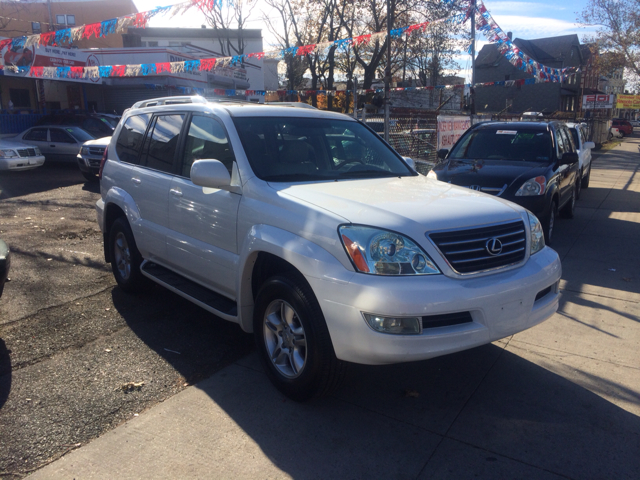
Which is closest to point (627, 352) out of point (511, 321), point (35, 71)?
point (511, 321)

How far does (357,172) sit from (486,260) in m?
1.43

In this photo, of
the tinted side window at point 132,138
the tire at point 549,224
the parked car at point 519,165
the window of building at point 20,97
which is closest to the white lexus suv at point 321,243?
the tinted side window at point 132,138

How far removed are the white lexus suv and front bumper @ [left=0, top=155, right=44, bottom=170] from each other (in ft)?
36.0

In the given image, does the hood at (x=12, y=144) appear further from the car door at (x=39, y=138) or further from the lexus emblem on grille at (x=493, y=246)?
the lexus emblem on grille at (x=493, y=246)

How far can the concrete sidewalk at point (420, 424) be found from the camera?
Result: 294 centimetres

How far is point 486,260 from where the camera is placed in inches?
133

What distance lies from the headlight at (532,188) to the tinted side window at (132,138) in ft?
16.3

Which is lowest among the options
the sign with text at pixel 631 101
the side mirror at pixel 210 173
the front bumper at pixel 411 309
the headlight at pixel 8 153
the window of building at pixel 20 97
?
the front bumper at pixel 411 309

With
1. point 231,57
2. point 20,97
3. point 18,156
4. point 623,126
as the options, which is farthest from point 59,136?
point 623,126

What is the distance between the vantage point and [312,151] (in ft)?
14.4

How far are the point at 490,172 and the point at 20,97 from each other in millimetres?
21852

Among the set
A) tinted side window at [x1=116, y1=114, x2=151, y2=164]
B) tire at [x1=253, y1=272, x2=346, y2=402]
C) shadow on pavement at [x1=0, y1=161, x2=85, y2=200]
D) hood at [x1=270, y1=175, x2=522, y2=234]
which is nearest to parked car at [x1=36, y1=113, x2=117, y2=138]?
shadow on pavement at [x1=0, y1=161, x2=85, y2=200]

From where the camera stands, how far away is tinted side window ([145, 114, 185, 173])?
15.7 ft

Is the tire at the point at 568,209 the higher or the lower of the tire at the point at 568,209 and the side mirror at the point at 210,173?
the lower
